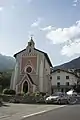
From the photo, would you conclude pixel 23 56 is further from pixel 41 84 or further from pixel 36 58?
pixel 41 84

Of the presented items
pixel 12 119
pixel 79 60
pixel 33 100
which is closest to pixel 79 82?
pixel 33 100

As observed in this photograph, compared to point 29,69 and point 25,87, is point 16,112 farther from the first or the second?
point 29,69

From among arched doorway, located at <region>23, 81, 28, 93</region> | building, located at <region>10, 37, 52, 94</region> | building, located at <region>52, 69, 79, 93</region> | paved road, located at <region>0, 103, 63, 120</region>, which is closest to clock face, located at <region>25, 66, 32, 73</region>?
building, located at <region>10, 37, 52, 94</region>

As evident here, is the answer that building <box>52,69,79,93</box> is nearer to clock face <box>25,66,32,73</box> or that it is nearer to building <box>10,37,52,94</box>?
building <box>10,37,52,94</box>

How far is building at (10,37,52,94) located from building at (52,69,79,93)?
2492 cm

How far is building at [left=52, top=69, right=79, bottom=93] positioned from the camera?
258ft

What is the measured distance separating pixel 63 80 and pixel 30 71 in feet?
94.5

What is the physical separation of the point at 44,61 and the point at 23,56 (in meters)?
5.48

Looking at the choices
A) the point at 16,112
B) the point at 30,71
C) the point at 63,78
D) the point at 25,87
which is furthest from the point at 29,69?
the point at 16,112

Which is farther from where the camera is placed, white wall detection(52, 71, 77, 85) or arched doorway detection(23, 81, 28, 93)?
white wall detection(52, 71, 77, 85)

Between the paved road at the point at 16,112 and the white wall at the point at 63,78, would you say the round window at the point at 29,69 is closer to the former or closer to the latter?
the white wall at the point at 63,78

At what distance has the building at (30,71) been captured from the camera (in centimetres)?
5081

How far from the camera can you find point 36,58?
53469mm

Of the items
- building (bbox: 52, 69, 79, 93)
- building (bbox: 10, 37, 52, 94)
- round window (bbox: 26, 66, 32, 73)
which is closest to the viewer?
building (bbox: 10, 37, 52, 94)
